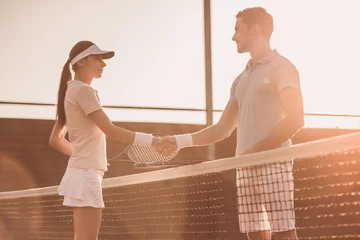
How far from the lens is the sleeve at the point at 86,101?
4.25m

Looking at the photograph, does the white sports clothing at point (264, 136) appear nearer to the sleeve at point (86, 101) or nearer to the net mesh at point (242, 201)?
the net mesh at point (242, 201)

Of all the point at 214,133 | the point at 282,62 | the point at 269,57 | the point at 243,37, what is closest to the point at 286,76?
the point at 282,62

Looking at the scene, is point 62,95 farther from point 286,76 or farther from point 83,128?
point 286,76

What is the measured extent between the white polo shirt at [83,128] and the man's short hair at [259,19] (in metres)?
0.88

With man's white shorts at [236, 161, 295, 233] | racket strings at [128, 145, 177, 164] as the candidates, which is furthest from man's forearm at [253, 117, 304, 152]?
racket strings at [128, 145, 177, 164]

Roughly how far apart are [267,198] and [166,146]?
119 centimetres

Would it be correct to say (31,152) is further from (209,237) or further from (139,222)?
(209,237)

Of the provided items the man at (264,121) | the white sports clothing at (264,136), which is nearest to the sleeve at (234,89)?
the man at (264,121)

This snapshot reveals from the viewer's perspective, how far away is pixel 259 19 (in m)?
4.55

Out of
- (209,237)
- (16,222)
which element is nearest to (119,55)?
(16,222)

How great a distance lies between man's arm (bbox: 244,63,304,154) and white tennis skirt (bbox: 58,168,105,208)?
0.89m

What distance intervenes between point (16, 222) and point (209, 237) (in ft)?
9.13

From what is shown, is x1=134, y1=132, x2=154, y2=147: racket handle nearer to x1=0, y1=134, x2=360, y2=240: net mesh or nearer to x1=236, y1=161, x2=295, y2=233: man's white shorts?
x1=0, y1=134, x2=360, y2=240: net mesh

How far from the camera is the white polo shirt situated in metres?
4.26
